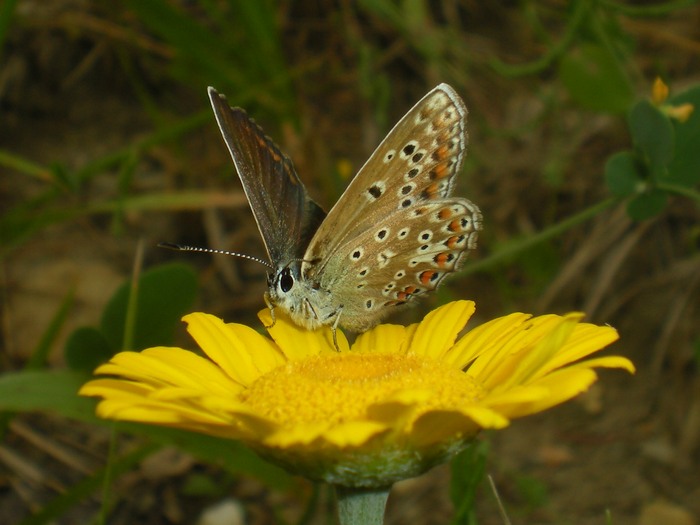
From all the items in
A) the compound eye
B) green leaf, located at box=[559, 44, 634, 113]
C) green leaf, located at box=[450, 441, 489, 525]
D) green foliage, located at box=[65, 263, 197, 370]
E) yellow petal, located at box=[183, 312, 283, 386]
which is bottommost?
green leaf, located at box=[450, 441, 489, 525]

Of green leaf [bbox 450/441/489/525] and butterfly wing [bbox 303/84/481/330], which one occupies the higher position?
butterfly wing [bbox 303/84/481/330]

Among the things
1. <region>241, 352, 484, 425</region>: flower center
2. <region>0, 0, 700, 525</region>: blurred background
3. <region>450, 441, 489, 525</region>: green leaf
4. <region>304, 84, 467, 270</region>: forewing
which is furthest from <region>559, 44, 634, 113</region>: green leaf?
<region>241, 352, 484, 425</region>: flower center

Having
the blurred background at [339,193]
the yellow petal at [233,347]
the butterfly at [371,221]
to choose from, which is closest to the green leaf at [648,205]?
the blurred background at [339,193]

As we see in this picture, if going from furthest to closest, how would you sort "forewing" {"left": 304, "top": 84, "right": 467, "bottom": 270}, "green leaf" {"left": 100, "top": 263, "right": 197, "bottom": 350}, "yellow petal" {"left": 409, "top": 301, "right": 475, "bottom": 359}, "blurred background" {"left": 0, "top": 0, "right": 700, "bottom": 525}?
"blurred background" {"left": 0, "top": 0, "right": 700, "bottom": 525} → "green leaf" {"left": 100, "top": 263, "right": 197, "bottom": 350} → "forewing" {"left": 304, "top": 84, "right": 467, "bottom": 270} → "yellow petal" {"left": 409, "top": 301, "right": 475, "bottom": 359}

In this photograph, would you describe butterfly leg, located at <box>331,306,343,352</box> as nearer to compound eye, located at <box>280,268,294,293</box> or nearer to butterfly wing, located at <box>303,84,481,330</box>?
butterfly wing, located at <box>303,84,481,330</box>

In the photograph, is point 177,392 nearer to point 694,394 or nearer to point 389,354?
point 389,354

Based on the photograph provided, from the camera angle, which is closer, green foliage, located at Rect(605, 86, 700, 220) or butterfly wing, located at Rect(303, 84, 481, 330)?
butterfly wing, located at Rect(303, 84, 481, 330)

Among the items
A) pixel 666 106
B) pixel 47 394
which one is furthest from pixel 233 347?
pixel 666 106

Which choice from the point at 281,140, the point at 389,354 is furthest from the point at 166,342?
the point at 281,140

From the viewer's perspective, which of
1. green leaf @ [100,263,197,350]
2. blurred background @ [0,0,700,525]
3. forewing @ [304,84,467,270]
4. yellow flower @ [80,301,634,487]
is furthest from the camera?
blurred background @ [0,0,700,525]
